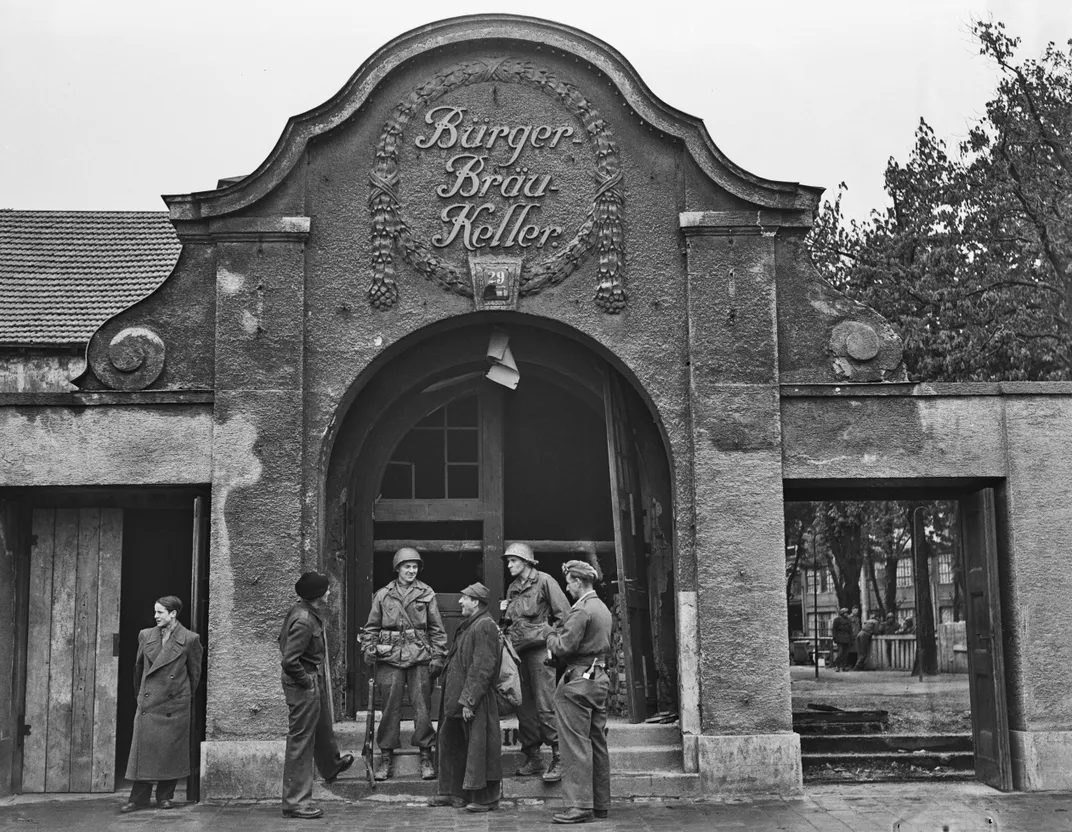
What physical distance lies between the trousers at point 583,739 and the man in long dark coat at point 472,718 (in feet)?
2.17

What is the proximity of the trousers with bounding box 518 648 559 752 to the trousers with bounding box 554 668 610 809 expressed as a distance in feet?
3.48

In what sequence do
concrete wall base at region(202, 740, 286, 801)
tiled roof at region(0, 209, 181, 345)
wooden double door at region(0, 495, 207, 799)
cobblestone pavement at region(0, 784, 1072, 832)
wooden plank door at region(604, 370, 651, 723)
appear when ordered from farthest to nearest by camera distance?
tiled roof at region(0, 209, 181, 345), wooden plank door at region(604, 370, 651, 723), wooden double door at region(0, 495, 207, 799), concrete wall base at region(202, 740, 286, 801), cobblestone pavement at region(0, 784, 1072, 832)

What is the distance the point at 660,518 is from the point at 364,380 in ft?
10.1

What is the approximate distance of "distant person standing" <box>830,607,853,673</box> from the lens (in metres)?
35.5

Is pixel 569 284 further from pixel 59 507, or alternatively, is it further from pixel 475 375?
pixel 59 507

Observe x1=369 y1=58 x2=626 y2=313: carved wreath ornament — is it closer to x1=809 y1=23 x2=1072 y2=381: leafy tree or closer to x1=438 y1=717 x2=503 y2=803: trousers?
x1=438 y1=717 x2=503 y2=803: trousers

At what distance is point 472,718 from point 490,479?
12.0 ft

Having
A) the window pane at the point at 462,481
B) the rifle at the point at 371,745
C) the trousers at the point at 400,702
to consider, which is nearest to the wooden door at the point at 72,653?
the rifle at the point at 371,745

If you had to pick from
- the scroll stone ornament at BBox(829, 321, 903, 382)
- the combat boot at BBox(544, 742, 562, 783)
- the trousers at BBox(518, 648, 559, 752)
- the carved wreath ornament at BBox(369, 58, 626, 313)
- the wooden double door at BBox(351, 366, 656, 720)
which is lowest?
the combat boot at BBox(544, 742, 562, 783)

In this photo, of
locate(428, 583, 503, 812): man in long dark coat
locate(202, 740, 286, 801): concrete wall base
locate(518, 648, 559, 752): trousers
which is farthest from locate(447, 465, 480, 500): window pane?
locate(202, 740, 286, 801): concrete wall base

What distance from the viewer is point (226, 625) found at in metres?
11.6

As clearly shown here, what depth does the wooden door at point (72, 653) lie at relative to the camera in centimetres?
1206

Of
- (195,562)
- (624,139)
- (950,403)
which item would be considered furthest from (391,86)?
(950,403)

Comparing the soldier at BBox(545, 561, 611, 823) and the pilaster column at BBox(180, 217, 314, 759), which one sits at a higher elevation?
the pilaster column at BBox(180, 217, 314, 759)
